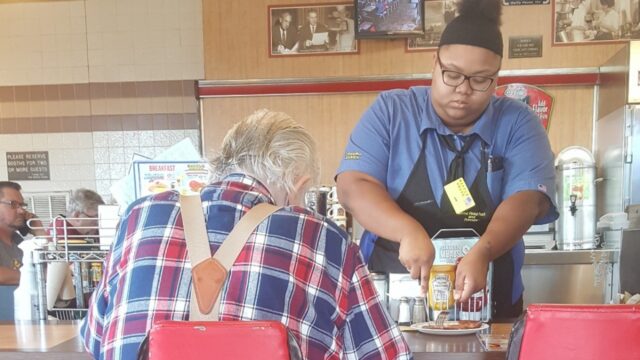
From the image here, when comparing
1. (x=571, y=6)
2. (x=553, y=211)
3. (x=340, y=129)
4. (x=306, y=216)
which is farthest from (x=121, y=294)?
(x=571, y=6)

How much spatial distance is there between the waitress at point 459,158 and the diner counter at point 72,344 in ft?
0.91

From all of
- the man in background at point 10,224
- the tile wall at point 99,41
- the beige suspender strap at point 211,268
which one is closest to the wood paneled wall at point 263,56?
the tile wall at point 99,41

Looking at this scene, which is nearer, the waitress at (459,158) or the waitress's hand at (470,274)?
the waitress's hand at (470,274)

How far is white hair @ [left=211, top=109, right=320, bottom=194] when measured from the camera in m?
1.20

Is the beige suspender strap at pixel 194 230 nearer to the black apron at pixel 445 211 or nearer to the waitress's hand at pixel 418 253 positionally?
the waitress's hand at pixel 418 253

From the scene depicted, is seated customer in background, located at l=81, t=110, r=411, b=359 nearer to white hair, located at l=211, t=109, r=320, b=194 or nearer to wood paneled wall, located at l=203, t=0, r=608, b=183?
white hair, located at l=211, t=109, r=320, b=194

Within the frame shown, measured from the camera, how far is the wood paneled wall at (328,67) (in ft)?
13.8

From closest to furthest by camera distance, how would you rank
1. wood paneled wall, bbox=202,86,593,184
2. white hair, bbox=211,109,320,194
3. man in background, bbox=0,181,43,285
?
→ white hair, bbox=211,109,320,194 → man in background, bbox=0,181,43,285 → wood paneled wall, bbox=202,86,593,184

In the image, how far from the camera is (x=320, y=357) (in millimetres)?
1093

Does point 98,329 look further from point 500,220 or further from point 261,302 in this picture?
point 500,220

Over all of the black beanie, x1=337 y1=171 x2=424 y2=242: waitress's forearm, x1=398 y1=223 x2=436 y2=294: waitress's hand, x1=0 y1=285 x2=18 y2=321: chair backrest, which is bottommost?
x1=0 y1=285 x2=18 y2=321: chair backrest

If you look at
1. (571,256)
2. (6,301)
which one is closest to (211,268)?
(6,301)

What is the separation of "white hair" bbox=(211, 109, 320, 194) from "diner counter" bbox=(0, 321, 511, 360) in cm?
56

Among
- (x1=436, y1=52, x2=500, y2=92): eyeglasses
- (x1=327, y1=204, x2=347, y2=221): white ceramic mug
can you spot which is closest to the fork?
(x1=436, y1=52, x2=500, y2=92): eyeglasses
